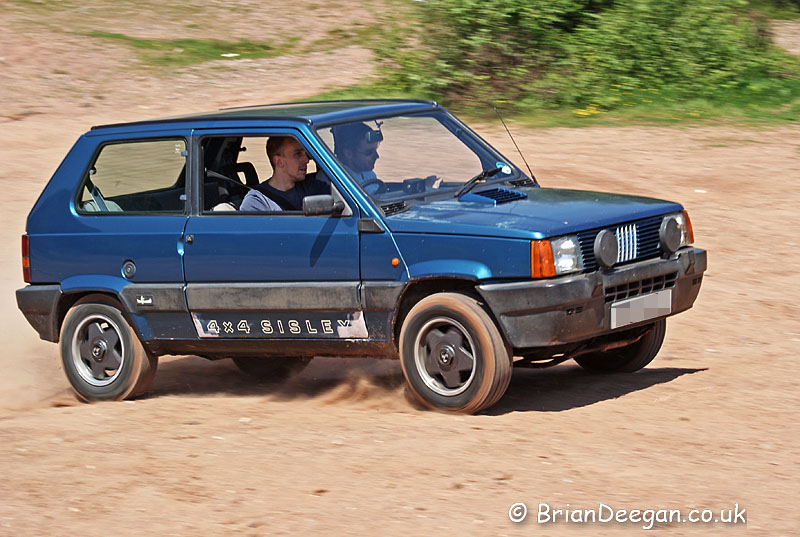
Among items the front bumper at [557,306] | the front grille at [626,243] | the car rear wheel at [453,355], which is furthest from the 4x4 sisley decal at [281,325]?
the front grille at [626,243]

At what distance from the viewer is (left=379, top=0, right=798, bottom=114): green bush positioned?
17734 millimetres

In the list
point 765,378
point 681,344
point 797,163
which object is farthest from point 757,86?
point 765,378

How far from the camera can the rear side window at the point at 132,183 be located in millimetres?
7461

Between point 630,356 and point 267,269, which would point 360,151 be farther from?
point 630,356

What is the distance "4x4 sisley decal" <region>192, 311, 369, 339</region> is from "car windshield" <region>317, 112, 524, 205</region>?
72 cm

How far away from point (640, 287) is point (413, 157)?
161cm

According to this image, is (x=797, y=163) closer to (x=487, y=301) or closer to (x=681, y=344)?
(x=681, y=344)

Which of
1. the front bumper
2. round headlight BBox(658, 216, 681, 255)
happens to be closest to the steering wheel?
the front bumper

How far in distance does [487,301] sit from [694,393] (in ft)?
4.77

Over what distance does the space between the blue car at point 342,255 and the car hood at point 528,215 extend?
0.02 m

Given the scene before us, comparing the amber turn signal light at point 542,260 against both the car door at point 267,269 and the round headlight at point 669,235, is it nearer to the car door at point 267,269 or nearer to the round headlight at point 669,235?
the round headlight at point 669,235

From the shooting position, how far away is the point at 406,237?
6.50 metres

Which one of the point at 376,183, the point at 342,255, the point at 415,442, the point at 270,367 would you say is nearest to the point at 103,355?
the point at 270,367

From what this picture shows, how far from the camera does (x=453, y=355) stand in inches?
255
